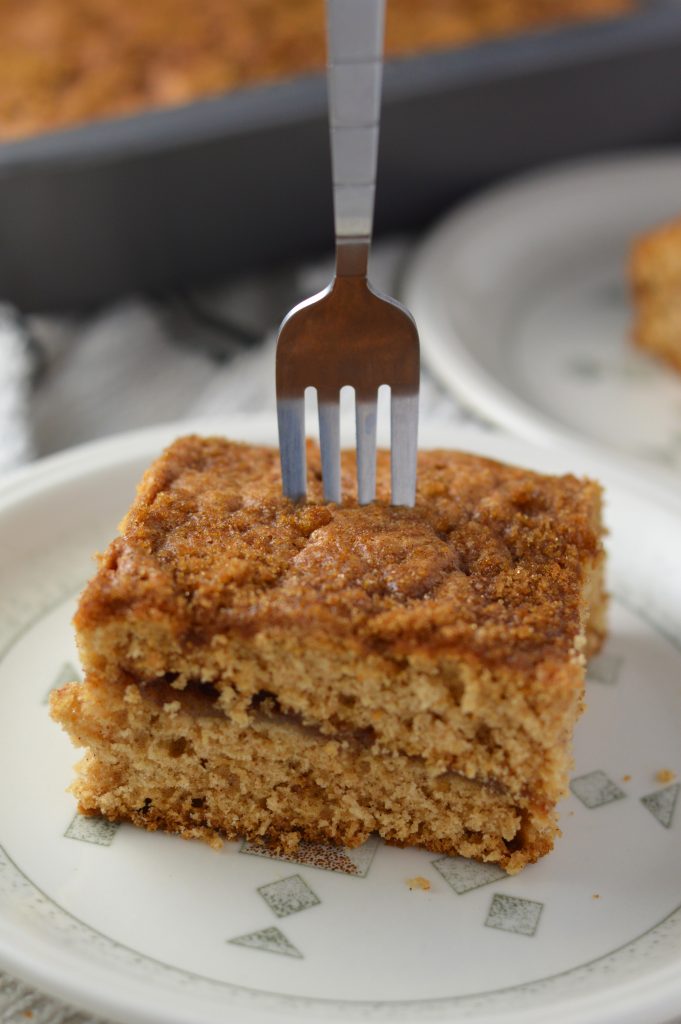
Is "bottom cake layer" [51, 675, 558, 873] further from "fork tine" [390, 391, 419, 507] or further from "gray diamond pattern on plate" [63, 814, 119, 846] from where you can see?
"fork tine" [390, 391, 419, 507]

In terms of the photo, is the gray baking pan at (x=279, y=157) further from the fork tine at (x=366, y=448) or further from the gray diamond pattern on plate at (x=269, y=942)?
the gray diamond pattern on plate at (x=269, y=942)

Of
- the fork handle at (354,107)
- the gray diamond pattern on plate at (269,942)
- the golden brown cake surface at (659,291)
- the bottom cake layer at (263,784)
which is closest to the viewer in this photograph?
the fork handle at (354,107)

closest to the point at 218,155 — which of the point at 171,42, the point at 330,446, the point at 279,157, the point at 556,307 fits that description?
the point at 279,157

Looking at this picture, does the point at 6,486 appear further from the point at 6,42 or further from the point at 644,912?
the point at 6,42

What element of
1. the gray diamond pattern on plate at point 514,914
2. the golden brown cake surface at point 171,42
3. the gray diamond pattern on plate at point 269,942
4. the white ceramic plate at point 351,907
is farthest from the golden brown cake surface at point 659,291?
the gray diamond pattern on plate at point 269,942

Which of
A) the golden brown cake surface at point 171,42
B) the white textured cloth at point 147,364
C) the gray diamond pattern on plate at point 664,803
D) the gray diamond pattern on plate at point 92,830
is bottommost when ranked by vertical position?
the white textured cloth at point 147,364

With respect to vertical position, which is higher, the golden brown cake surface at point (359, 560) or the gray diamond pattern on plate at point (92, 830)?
the golden brown cake surface at point (359, 560)
